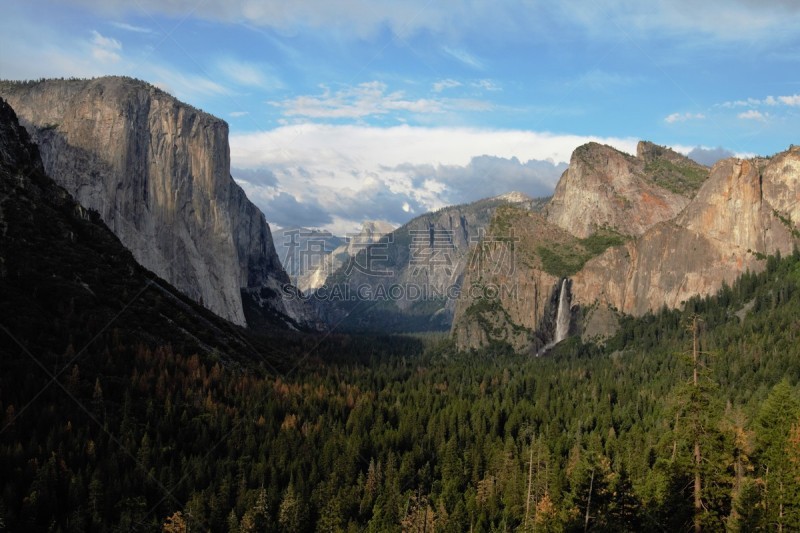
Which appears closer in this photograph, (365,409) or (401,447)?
(401,447)

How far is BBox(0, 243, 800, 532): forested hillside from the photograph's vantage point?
173 ft

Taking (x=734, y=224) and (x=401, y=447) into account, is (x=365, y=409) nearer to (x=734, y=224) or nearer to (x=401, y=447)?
(x=401, y=447)

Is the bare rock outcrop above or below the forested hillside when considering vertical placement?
above

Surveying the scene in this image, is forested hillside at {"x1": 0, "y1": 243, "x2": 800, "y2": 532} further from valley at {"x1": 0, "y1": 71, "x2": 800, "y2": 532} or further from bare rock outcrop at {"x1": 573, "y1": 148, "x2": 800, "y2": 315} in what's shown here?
bare rock outcrop at {"x1": 573, "y1": 148, "x2": 800, "y2": 315}

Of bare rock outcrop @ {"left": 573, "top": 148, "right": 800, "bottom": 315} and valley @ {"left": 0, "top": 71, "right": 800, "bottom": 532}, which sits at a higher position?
bare rock outcrop @ {"left": 573, "top": 148, "right": 800, "bottom": 315}

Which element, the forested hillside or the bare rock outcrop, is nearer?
the forested hillside

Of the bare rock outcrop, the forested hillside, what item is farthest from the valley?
the bare rock outcrop

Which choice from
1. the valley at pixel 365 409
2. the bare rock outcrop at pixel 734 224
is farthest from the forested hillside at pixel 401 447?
the bare rock outcrop at pixel 734 224

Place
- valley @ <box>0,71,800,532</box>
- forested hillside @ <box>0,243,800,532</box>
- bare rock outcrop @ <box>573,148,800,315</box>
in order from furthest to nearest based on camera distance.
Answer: bare rock outcrop @ <box>573,148,800,315</box> < valley @ <box>0,71,800,532</box> < forested hillside @ <box>0,243,800,532</box>

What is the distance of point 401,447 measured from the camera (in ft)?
350

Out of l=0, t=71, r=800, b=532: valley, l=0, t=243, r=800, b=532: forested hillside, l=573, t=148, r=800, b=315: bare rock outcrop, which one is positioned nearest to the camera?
l=0, t=243, r=800, b=532: forested hillside

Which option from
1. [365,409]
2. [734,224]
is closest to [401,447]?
[365,409]

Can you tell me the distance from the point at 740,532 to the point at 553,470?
1568 inches

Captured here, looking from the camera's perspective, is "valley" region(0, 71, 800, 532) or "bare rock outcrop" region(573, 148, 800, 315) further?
"bare rock outcrop" region(573, 148, 800, 315)
